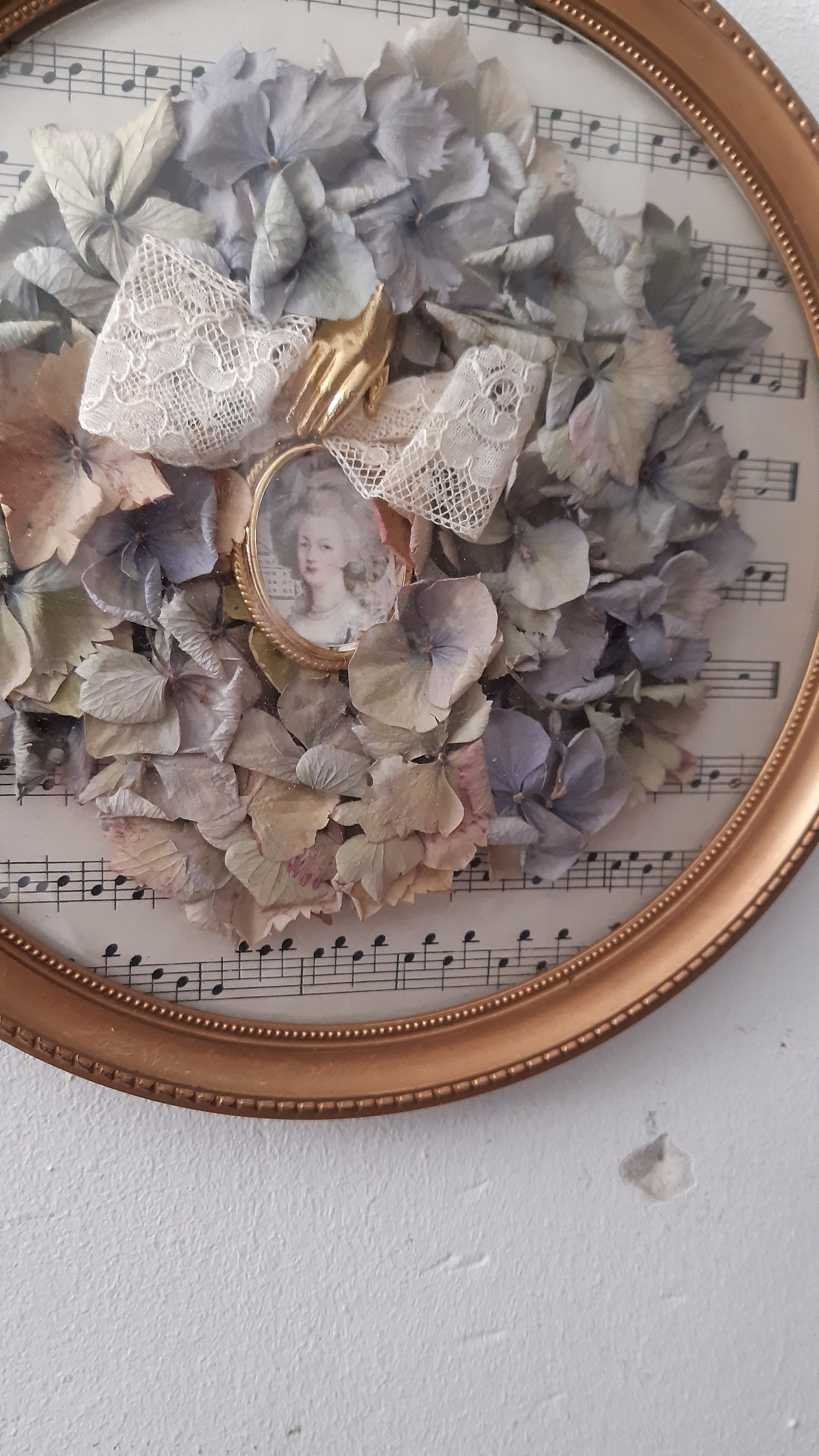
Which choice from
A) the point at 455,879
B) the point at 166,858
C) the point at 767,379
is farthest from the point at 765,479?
the point at 166,858

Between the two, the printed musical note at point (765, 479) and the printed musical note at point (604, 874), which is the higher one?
the printed musical note at point (765, 479)

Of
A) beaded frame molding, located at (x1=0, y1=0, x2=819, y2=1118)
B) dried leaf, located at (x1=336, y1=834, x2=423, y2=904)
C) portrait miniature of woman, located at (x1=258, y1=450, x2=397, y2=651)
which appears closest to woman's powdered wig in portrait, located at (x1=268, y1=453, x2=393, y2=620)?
portrait miniature of woman, located at (x1=258, y1=450, x2=397, y2=651)

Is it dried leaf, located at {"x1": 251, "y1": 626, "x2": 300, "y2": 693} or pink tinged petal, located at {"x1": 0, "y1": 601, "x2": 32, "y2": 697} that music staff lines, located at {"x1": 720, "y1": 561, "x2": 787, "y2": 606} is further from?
pink tinged petal, located at {"x1": 0, "y1": 601, "x2": 32, "y2": 697}

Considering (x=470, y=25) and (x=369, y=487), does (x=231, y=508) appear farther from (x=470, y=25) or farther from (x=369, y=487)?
(x=470, y=25)

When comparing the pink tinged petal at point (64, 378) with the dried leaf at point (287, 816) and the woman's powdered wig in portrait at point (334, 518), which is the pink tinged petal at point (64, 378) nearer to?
the woman's powdered wig in portrait at point (334, 518)

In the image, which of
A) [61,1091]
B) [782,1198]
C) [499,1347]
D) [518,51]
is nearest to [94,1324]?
[61,1091]

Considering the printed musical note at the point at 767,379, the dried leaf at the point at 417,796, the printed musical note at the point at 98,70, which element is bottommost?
the dried leaf at the point at 417,796

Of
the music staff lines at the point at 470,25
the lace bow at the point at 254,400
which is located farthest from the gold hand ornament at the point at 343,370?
the music staff lines at the point at 470,25

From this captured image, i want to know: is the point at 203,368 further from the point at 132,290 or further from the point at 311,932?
the point at 311,932
